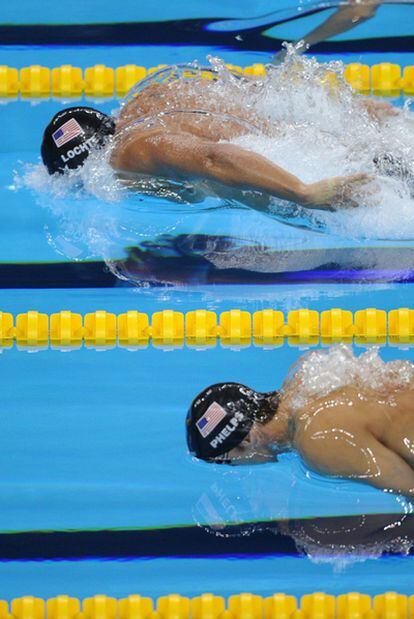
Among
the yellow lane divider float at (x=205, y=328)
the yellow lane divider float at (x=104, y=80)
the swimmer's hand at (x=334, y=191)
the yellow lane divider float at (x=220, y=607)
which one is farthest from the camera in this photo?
the yellow lane divider float at (x=104, y=80)

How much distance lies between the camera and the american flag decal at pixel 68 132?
4055 millimetres

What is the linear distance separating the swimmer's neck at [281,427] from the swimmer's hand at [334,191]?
0.79m

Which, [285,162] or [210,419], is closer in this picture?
[210,419]

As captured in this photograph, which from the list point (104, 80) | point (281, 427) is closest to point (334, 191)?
point (281, 427)

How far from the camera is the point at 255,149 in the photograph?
4039 mm

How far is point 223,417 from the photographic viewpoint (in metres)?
3.30

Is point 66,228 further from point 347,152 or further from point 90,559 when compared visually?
point 90,559

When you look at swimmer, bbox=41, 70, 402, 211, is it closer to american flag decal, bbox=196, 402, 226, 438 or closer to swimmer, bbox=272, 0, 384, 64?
american flag decal, bbox=196, 402, 226, 438

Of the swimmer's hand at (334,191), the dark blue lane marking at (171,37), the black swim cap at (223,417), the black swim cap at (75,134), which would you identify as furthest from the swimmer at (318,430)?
the dark blue lane marking at (171,37)

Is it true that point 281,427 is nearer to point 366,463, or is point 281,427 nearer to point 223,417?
point 223,417

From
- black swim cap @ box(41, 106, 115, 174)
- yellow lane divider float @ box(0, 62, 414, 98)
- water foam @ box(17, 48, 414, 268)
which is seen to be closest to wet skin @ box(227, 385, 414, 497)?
water foam @ box(17, 48, 414, 268)

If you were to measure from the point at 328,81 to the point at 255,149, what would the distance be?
0.46m

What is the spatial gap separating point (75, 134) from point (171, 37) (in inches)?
56.4

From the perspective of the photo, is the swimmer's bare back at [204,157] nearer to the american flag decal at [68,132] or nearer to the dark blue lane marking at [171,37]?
the american flag decal at [68,132]
